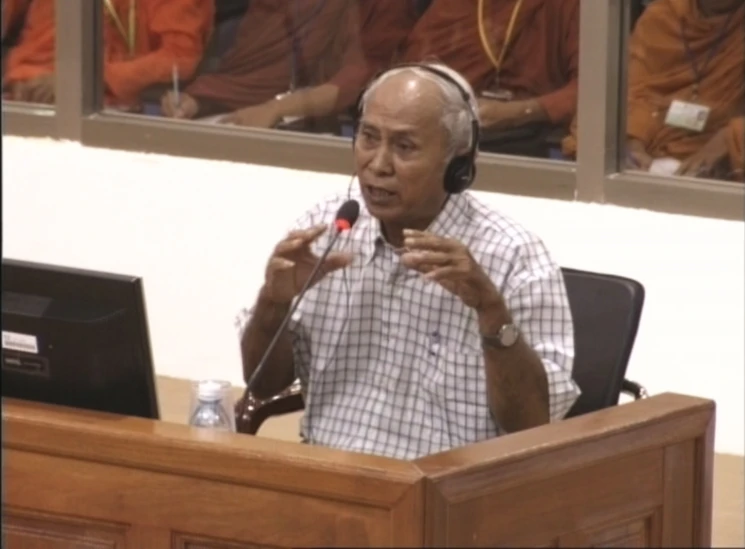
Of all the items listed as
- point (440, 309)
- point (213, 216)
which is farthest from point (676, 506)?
point (213, 216)

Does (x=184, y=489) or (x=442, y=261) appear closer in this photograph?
(x=184, y=489)

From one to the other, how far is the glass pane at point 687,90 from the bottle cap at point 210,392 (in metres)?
2.57

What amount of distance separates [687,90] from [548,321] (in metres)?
2.27

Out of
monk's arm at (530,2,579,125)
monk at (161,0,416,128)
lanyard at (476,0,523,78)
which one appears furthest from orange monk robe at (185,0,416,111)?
monk's arm at (530,2,579,125)

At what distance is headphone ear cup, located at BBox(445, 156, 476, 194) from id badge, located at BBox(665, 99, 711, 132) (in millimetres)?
2176

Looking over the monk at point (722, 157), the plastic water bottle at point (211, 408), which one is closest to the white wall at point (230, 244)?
the monk at point (722, 157)

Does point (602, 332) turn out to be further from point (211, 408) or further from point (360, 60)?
point (360, 60)

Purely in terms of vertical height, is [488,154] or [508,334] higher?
[488,154]

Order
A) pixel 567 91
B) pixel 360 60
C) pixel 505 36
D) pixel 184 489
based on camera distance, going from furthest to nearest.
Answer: pixel 360 60
pixel 505 36
pixel 567 91
pixel 184 489

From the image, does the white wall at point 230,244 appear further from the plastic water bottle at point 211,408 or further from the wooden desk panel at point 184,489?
the wooden desk panel at point 184,489

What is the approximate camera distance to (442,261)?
2479 millimetres

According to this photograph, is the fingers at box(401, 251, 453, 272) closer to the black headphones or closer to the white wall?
the black headphones

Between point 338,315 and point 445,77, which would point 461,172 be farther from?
point 338,315

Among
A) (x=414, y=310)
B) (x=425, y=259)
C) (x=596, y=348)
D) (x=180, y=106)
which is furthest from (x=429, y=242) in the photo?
(x=180, y=106)
